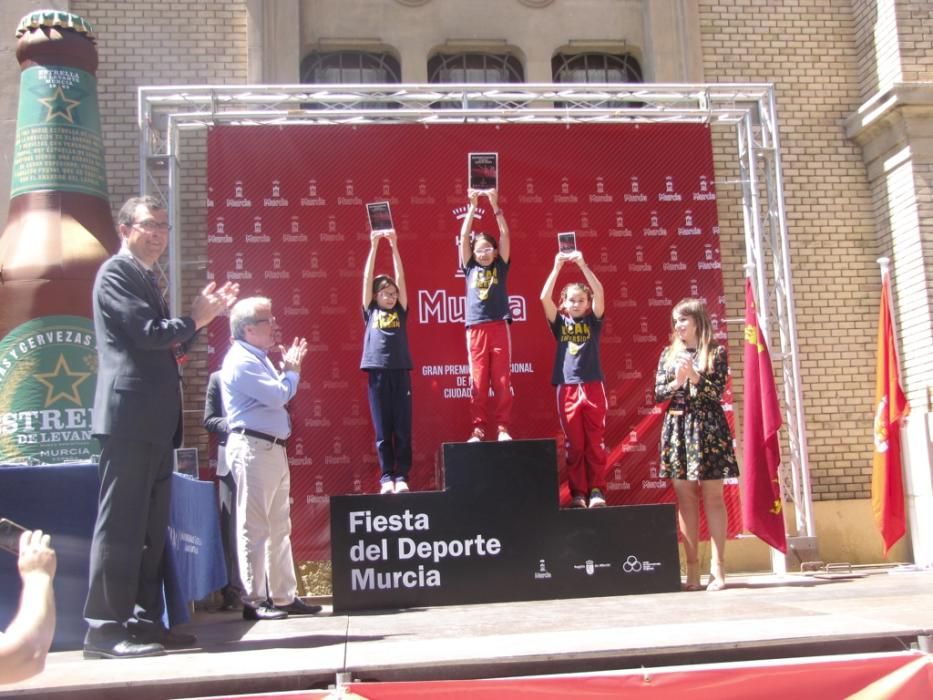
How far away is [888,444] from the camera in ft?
25.1

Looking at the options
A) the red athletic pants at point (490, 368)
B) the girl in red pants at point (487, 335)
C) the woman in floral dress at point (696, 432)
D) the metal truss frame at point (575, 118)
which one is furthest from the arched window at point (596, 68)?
the woman in floral dress at point (696, 432)

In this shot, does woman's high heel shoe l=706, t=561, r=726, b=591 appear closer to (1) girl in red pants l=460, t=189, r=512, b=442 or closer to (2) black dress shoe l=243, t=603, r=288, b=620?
(1) girl in red pants l=460, t=189, r=512, b=442

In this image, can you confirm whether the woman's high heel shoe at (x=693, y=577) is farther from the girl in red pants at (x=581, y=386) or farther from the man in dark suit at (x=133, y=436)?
the man in dark suit at (x=133, y=436)

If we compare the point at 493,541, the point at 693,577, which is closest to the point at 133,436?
the point at 493,541

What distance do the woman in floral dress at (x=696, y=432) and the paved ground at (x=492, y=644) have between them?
0.83 metres

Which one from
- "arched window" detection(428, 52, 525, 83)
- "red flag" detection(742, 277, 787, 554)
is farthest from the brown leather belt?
"arched window" detection(428, 52, 525, 83)

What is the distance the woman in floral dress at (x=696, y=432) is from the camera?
18.7 feet

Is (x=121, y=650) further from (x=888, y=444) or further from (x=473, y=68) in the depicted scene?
(x=473, y=68)

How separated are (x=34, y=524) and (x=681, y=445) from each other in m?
3.69

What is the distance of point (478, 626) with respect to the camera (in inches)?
173

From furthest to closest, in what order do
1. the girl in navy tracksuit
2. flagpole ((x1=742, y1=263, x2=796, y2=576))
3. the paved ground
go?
flagpole ((x1=742, y1=263, x2=796, y2=576)), the girl in navy tracksuit, the paved ground

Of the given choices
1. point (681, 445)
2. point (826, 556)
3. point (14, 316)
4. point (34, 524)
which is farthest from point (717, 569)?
point (14, 316)

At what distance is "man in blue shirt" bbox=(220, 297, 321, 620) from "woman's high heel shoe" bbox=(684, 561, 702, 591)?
2482 mm

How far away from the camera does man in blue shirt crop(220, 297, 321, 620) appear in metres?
5.07
